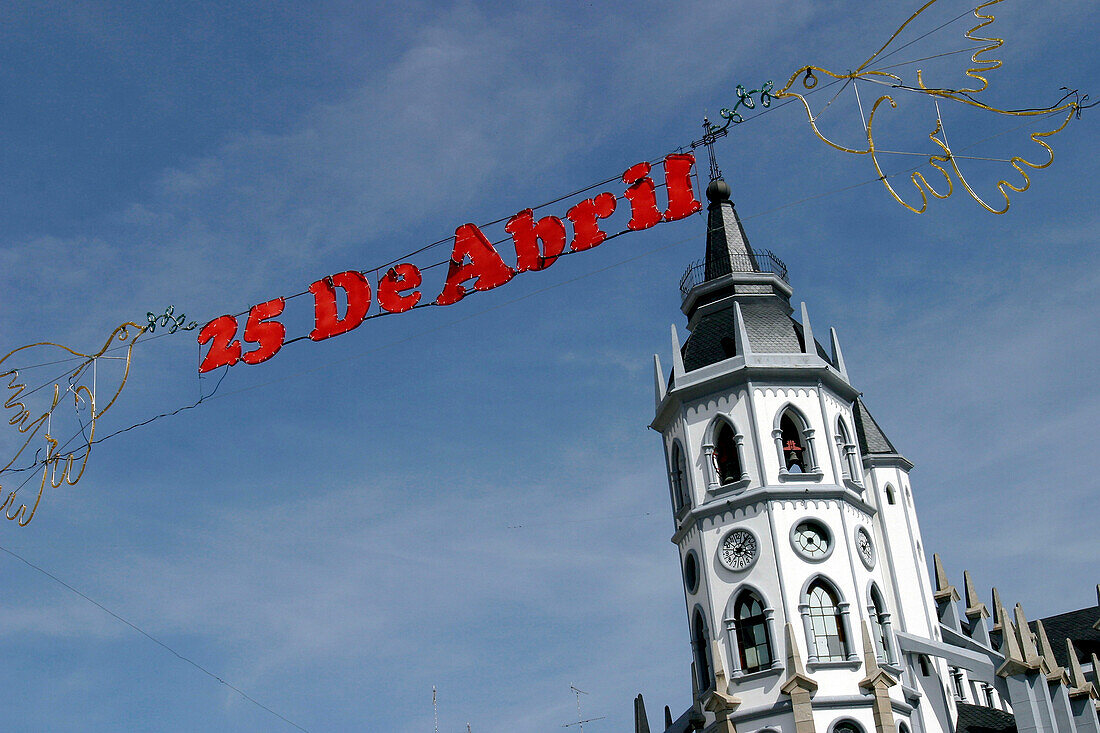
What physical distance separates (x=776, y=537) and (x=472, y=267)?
21.3 m

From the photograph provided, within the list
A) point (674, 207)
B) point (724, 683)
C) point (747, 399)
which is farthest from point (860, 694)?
point (674, 207)

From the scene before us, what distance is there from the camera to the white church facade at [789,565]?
39.8 m

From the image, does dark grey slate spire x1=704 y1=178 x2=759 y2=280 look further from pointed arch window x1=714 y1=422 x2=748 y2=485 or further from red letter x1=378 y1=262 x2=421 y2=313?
red letter x1=378 y1=262 x2=421 y2=313

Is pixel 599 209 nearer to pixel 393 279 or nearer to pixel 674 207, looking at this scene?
pixel 674 207

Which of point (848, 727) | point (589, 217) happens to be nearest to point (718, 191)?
point (848, 727)

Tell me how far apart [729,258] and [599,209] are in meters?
25.4

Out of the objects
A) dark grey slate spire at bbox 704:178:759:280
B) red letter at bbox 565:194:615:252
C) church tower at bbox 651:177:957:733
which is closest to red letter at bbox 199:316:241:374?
red letter at bbox 565:194:615:252

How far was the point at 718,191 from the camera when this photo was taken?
167ft

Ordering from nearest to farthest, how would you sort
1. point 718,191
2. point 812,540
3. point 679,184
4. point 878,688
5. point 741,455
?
point 679,184 → point 878,688 → point 812,540 → point 741,455 → point 718,191

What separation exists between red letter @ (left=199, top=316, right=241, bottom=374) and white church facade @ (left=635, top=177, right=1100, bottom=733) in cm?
2237

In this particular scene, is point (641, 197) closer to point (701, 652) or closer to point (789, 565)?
point (789, 565)

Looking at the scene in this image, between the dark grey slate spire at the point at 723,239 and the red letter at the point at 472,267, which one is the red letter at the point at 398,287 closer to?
the red letter at the point at 472,267

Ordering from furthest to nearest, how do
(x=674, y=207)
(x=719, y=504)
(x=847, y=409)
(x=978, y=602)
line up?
(x=978, y=602)
(x=847, y=409)
(x=719, y=504)
(x=674, y=207)

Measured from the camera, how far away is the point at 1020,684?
134 feet
